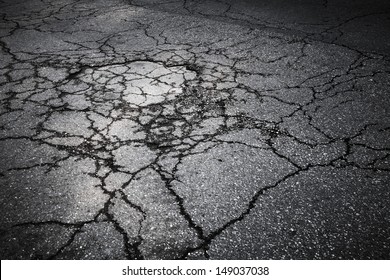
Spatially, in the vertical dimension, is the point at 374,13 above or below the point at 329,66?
above

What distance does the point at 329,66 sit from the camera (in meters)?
3.47

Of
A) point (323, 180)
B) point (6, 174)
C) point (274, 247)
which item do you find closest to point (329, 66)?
point (323, 180)

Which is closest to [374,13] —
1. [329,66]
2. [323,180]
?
[329,66]

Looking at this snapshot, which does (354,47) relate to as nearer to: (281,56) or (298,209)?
(281,56)

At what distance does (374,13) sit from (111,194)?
539 cm

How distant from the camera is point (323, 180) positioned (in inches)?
79.3

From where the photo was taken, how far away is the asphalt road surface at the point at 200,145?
5.65ft

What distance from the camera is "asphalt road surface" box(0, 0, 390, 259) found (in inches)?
67.8

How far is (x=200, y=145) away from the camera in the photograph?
2.38 m

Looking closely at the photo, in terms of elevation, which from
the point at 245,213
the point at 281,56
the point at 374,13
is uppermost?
the point at 374,13

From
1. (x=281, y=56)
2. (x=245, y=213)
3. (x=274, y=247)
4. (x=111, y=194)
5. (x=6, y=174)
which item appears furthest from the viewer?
(x=281, y=56)

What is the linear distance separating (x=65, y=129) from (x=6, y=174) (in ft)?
2.05

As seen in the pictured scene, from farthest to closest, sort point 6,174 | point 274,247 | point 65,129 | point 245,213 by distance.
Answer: point 65,129
point 6,174
point 245,213
point 274,247

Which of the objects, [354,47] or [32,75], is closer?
[32,75]
